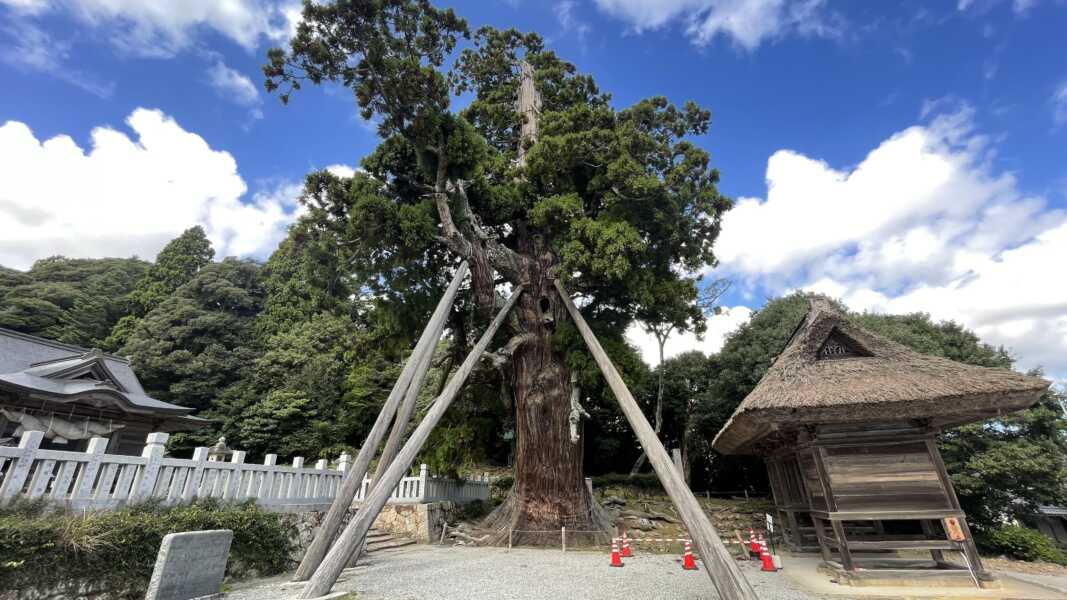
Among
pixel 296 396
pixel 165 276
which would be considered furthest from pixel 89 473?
pixel 165 276

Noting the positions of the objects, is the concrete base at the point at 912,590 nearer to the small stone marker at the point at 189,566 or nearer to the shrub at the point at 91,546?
the small stone marker at the point at 189,566

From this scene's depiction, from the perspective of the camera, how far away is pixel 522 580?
5.46 m

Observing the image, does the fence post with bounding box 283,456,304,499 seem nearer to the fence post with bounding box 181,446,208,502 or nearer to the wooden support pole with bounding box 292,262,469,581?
the fence post with bounding box 181,446,208,502

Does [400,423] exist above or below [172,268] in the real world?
below

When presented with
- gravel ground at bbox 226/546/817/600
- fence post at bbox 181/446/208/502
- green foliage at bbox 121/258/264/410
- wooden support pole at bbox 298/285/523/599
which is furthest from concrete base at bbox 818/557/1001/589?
green foliage at bbox 121/258/264/410

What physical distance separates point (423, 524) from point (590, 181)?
8.88 m

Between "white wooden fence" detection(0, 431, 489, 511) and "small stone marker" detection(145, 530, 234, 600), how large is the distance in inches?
43.7

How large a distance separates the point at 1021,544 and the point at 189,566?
1612cm

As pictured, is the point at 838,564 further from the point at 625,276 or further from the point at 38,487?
the point at 38,487

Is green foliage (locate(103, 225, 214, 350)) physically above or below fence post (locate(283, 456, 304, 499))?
above

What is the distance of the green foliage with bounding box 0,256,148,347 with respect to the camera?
79.0ft

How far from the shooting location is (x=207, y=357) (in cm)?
2205

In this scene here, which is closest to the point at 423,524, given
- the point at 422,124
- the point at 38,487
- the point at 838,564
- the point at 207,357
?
the point at 38,487

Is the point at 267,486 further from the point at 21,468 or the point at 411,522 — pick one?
the point at 411,522
